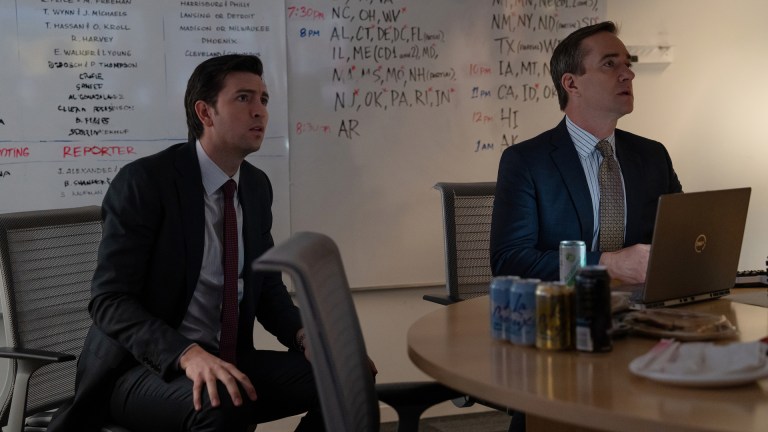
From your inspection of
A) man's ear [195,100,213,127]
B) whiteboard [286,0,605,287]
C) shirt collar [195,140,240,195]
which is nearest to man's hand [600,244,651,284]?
shirt collar [195,140,240,195]

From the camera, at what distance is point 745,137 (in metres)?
4.53

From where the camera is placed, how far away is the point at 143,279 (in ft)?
7.63

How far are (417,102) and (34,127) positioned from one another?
154cm

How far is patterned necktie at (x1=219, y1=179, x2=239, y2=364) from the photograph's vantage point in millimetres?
2436

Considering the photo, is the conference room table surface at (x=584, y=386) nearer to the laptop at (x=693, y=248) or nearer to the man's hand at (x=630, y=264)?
the laptop at (x=693, y=248)

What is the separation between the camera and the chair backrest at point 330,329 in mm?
1394

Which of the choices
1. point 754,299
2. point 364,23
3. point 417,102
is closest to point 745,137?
point 417,102

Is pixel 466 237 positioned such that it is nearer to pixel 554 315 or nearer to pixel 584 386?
pixel 554 315

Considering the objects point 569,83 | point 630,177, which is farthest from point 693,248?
point 569,83

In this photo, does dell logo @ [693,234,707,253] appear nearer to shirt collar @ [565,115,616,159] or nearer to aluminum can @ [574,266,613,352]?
aluminum can @ [574,266,613,352]

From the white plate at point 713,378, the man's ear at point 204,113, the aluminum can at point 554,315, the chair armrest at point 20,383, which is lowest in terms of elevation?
the chair armrest at point 20,383

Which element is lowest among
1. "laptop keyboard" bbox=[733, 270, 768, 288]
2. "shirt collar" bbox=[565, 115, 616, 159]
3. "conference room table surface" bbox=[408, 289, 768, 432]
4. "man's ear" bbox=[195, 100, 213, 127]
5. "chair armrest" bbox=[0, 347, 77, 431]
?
"chair armrest" bbox=[0, 347, 77, 431]

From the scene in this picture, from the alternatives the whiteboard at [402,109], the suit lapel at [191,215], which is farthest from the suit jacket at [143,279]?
the whiteboard at [402,109]

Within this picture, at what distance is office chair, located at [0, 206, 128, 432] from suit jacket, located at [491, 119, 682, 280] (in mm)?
1180
